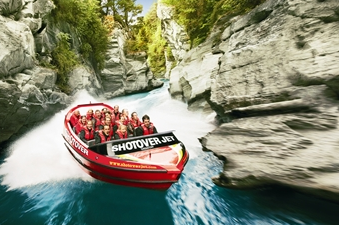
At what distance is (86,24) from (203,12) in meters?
11.7

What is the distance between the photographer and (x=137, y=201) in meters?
5.40

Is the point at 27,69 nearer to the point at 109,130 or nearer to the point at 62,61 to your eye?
the point at 62,61

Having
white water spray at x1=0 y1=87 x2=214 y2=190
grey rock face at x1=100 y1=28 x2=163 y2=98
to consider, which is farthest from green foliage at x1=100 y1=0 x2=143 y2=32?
white water spray at x1=0 y1=87 x2=214 y2=190

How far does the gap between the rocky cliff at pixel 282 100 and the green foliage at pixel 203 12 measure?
2.99 m

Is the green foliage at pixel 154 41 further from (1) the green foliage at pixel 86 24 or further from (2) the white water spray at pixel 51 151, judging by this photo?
(2) the white water spray at pixel 51 151

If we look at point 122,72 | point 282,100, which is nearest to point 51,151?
point 282,100

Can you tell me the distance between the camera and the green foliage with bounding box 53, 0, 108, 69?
14.9 metres

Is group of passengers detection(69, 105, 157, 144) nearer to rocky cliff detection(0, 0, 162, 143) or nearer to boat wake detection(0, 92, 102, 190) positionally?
boat wake detection(0, 92, 102, 190)

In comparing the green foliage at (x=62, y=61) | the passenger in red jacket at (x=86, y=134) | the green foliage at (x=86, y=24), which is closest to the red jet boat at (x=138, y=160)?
the passenger in red jacket at (x=86, y=134)

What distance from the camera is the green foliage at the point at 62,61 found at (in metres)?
12.8

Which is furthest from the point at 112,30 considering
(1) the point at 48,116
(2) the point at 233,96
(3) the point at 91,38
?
(2) the point at 233,96

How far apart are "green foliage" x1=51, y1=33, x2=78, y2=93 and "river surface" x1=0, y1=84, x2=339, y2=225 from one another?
22.3 feet

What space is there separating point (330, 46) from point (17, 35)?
39.1 ft

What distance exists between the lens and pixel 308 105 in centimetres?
509
